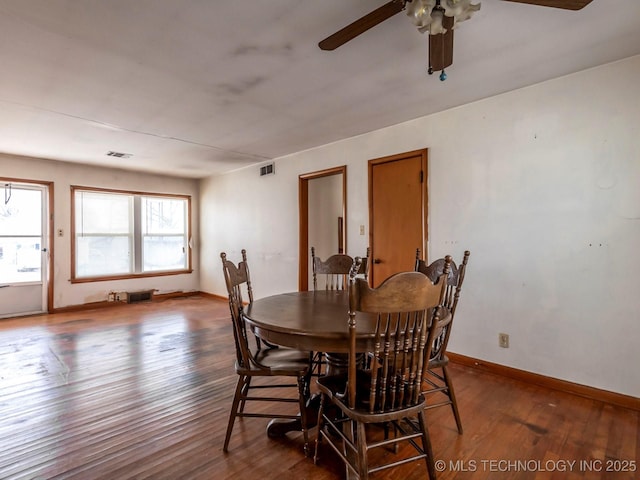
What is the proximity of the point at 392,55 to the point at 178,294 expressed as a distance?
6140mm

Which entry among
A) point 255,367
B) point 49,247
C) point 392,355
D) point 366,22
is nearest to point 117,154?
point 49,247

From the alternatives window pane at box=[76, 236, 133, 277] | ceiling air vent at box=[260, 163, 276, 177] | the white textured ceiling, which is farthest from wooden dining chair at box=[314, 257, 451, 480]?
window pane at box=[76, 236, 133, 277]

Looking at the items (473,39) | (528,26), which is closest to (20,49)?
(473,39)

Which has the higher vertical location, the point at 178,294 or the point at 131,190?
the point at 131,190

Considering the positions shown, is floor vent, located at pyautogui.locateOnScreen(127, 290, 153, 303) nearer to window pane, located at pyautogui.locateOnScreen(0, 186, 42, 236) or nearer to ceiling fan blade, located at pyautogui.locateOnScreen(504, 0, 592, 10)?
window pane, located at pyautogui.locateOnScreen(0, 186, 42, 236)

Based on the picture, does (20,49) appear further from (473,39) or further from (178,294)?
(178,294)

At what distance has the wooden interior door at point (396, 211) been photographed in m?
3.55

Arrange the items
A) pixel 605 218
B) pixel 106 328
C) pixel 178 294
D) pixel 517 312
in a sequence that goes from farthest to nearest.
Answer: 1. pixel 178 294
2. pixel 106 328
3. pixel 517 312
4. pixel 605 218

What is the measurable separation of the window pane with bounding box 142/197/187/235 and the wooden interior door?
4.66 metres

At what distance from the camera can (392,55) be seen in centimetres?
233

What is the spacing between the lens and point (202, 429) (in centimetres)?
213

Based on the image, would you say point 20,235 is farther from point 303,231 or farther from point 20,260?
point 303,231

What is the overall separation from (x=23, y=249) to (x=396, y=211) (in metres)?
5.77

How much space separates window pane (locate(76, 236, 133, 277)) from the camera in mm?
5820
